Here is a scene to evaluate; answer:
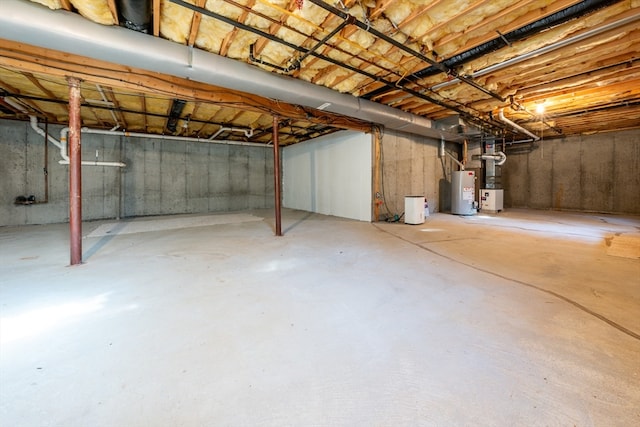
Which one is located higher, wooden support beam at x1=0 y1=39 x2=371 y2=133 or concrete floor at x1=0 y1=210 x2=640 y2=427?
wooden support beam at x1=0 y1=39 x2=371 y2=133

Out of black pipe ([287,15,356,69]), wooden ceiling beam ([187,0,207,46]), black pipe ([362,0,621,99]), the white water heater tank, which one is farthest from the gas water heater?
wooden ceiling beam ([187,0,207,46])

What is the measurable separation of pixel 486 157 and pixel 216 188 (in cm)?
840

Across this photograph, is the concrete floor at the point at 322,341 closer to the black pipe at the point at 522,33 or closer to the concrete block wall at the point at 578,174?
the black pipe at the point at 522,33

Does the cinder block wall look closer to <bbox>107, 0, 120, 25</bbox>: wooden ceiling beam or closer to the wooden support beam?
the wooden support beam

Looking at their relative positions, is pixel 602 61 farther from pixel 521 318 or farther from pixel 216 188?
pixel 216 188

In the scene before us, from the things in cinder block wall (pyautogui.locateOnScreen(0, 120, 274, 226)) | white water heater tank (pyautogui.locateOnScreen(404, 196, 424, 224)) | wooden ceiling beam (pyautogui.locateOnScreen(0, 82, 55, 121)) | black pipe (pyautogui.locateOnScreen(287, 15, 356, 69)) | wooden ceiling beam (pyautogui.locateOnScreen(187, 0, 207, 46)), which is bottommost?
white water heater tank (pyautogui.locateOnScreen(404, 196, 424, 224))

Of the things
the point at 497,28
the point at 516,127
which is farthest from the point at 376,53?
the point at 516,127

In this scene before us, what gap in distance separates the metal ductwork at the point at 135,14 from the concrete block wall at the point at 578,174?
1083 cm

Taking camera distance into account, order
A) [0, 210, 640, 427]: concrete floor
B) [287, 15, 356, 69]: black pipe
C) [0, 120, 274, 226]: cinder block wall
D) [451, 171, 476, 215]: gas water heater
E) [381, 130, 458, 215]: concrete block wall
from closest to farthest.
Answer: [0, 210, 640, 427]: concrete floor
[287, 15, 356, 69]: black pipe
[0, 120, 274, 226]: cinder block wall
[381, 130, 458, 215]: concrete block wall
[451, 171, 476, 215]: gas water heater

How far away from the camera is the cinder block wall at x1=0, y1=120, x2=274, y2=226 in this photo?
5664 mm

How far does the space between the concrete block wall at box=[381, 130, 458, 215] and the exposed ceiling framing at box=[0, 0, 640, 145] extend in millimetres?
1415

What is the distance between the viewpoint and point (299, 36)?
279cm

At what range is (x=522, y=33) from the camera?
103 inches

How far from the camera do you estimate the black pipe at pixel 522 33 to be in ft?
7.34
